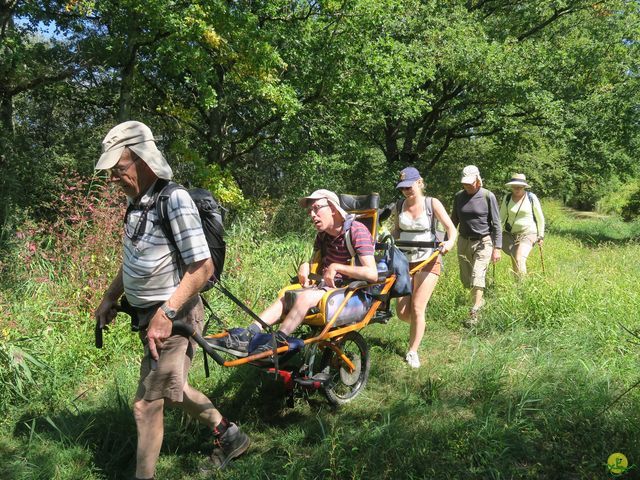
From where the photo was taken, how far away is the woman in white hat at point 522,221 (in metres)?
6.36

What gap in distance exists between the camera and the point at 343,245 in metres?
3.98

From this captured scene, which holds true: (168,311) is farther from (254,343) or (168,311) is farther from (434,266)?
(434,266)

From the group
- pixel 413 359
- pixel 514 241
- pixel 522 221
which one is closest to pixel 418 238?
pixel 413 359

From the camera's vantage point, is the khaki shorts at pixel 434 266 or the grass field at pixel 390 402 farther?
the khaki shorts at pixel 434 266

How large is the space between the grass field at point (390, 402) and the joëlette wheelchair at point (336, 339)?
0.21 m

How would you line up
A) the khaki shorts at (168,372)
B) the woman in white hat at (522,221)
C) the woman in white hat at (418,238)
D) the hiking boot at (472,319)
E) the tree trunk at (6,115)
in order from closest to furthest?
1. the khaki shorts at (168,372)
2. the woman in white hat at (418,238)
3. the hiking boot at (472,319)
4. the woman in white hat at (522,221)
5. the tree trunk at (6,115)

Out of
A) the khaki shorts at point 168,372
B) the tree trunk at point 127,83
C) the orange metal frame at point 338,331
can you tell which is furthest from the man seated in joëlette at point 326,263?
the tree trunk at point 127,83

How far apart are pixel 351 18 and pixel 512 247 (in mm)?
6925

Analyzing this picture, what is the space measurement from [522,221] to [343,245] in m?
3.44

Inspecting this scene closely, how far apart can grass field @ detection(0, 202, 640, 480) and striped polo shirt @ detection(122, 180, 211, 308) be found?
4.18ft

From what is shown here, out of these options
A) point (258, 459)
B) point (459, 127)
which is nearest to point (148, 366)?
point (258, 459)

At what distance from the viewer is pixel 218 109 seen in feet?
38.6

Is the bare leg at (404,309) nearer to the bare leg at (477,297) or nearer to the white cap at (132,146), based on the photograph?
the bare leg at (477,297)

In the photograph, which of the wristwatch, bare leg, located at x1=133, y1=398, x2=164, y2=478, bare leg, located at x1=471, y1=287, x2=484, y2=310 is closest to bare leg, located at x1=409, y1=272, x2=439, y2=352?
bare leg, located at x1=471, y1=287, x2=484, y2=310
